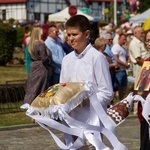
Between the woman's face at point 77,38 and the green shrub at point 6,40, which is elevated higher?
the woman's face at point 77,38

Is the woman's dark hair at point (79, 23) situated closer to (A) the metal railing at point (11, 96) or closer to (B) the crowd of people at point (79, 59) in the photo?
(B) the crowd of people at point (79, 59)

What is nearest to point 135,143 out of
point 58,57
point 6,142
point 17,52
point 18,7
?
point 6,142

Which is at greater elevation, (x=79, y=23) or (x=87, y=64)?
(x=79, y=23)

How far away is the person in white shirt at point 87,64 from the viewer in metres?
5.96

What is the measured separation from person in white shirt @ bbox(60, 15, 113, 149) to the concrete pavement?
3.84 metres

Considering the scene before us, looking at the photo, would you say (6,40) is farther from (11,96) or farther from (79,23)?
(79,23)

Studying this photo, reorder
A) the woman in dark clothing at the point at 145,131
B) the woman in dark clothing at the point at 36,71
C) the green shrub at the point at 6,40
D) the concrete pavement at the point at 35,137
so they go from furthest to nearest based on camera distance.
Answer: the green shrub at the point at 6,40, the woman in dark clothing at the point at 36,71, the concrete pavement at the point at 35,137, the woman in dark clothing at the point at 145,131

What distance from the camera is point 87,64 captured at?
599 cm

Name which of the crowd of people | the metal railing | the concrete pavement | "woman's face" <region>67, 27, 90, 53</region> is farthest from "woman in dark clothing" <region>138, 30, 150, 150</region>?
the metal railing

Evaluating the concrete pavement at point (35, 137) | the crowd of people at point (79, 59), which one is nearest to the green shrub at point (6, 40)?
the crowd of people at point (79, 59)

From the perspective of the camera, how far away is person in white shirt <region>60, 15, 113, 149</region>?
5961mm

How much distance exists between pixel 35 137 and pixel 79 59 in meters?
5.04

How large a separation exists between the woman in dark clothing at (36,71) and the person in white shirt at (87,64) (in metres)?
6.60

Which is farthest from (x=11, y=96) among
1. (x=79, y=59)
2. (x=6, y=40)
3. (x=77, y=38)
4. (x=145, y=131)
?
(x=6, y=40)
